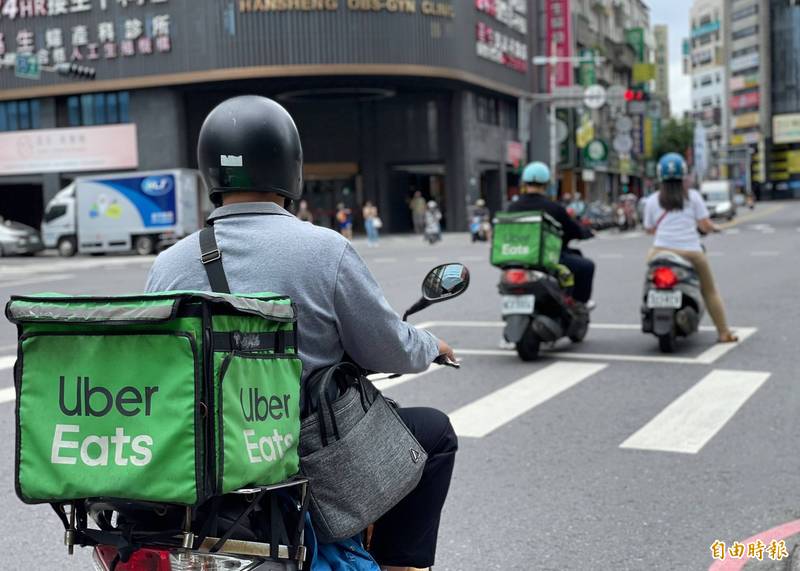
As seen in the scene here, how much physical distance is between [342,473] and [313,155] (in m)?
43.2

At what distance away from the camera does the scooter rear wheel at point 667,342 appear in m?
8.97

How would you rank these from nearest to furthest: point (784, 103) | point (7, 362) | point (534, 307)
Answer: point (534, 307) → point (7, 362) → point (784, 103)

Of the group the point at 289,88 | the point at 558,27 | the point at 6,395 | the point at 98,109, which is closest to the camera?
the point at 6,395

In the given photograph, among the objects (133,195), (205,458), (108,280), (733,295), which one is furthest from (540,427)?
(133,195)

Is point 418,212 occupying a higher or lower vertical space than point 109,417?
higher

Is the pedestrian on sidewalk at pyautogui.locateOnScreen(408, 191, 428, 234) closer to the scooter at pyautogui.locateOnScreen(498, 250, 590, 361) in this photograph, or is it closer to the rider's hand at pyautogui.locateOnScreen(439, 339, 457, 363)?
the scooter at pyautogui.locateOnScreen(498, 250, 590, 361)

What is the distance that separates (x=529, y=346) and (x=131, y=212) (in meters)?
25.6

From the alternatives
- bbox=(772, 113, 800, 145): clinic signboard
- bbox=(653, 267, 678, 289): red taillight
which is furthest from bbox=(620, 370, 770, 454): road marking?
bbox=(772, 113, 800, 145): clinic signboard

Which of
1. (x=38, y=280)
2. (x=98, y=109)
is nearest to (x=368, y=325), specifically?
(x=38, y=280)

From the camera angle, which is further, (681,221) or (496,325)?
(496,325)

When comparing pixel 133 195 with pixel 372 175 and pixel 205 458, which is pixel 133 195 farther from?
pixel 205 458

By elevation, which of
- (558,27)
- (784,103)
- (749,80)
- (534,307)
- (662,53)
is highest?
(662,53)

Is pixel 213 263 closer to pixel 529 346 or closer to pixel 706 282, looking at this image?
pixel 529 346

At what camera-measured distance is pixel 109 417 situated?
2.05 metres
